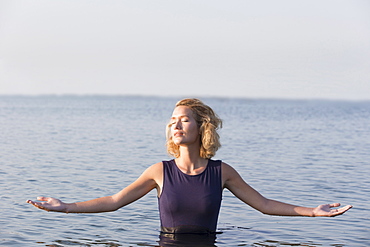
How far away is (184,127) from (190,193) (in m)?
0.64

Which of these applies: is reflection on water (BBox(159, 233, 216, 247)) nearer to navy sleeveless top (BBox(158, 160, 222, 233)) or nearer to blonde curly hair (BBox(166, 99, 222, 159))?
navy sleeveless top (BBox(158, 160, 222, 233))

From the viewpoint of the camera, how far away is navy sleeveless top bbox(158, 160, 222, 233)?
5.93 meters

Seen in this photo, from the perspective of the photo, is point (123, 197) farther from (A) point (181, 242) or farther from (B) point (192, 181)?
(A) point (181, 242)

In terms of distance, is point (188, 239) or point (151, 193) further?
point (151, 193)

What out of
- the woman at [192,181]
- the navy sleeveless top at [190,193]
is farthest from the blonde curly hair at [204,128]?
the navy sleeveless top at [190,193]

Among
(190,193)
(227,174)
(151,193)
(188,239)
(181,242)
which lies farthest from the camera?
(151,193)

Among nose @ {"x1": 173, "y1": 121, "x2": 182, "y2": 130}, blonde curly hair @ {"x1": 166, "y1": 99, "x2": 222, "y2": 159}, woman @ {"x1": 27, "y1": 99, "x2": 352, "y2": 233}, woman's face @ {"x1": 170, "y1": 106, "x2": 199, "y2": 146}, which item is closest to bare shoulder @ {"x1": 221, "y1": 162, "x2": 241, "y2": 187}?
woman @ {"x1": 27, "y1": 99, "x2": 352, "y2": 233}

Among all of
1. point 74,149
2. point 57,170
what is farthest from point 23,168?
point 74,149

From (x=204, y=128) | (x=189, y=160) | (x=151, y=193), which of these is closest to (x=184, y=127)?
(x=204, y=128)

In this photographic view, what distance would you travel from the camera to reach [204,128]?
19.6ft

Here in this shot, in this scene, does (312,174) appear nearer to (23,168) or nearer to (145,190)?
(23,168)

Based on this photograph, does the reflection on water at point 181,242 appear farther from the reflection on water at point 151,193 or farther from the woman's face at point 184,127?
the woman's face at point 184,127

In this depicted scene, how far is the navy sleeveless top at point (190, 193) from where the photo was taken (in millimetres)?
5926

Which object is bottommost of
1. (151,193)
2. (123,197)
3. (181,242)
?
(151,193)
